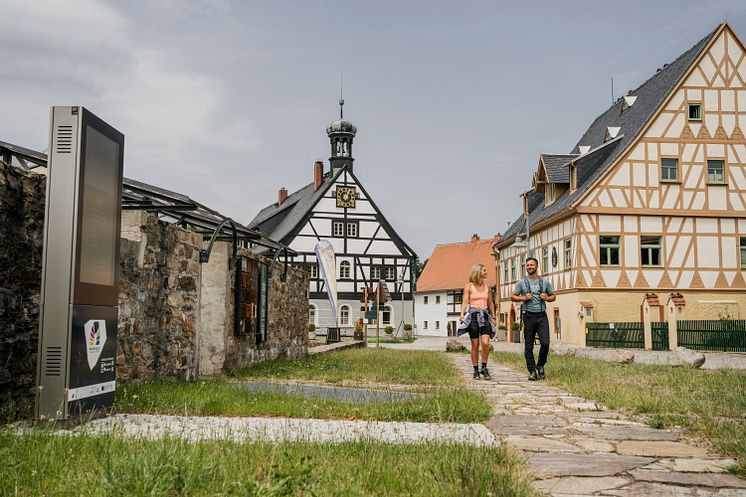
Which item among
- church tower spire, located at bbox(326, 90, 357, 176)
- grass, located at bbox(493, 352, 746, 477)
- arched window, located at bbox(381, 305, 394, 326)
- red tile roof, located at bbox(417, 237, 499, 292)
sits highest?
church tower spire, located at bbox(326, 90, 357, 176)

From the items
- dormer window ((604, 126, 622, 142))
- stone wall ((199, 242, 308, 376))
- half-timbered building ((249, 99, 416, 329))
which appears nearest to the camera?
stone wall ((199, 242, 308, 376))

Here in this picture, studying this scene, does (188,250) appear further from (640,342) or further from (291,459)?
(640,342)

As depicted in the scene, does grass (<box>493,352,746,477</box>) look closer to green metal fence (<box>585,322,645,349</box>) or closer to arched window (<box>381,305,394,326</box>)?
green metal fence (<box>585,322,645,349</box>)

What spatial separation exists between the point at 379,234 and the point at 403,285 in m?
4.05

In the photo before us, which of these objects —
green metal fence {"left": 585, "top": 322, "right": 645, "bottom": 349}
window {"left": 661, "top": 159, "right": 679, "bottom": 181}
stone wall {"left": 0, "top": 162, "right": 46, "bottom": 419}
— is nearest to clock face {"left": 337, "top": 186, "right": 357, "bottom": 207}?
window {"left": 661, "top": 159, "right": 679, "bottom": 181}

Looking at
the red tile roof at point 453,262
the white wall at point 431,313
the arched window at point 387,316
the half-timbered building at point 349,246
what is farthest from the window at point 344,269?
the white wall at point 431,313

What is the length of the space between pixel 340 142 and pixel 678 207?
31.3m

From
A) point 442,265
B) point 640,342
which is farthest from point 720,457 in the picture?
point 442,265

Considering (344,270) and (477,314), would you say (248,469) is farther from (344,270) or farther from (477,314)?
→ (344,270)

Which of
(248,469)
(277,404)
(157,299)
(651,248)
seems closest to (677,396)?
(277,404)

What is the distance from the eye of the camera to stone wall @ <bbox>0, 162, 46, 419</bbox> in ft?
18.9

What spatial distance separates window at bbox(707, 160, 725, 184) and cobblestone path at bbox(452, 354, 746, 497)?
80.3 ft

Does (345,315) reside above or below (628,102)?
below

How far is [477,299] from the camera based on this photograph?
10.9 metres
